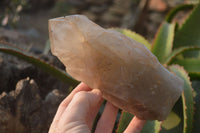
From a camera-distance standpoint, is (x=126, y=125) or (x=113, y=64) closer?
(x=113, y=64)

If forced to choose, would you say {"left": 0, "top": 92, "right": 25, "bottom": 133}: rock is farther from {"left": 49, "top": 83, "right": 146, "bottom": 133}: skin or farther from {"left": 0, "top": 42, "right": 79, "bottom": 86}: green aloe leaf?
{"left": 49, "top": 83, "right": 146, "bottom": 133}: skin

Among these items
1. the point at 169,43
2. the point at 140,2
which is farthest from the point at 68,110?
the point at 140,2

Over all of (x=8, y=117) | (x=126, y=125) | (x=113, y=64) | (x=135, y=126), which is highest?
(x=113, y=64)

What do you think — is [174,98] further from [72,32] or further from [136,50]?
[72,32]

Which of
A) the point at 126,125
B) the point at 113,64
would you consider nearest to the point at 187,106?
the point at 126,125

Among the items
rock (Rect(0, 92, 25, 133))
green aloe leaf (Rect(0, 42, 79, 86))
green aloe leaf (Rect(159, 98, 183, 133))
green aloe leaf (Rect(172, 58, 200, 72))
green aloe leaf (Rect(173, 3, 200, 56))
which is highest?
green aloe leaf (Rect(173, 3, 200, 56))

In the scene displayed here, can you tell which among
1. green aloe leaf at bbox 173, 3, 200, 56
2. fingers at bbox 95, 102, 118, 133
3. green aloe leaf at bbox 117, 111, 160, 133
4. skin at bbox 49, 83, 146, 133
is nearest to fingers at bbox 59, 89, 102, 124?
skin at bbox 49, 83, 146, 133

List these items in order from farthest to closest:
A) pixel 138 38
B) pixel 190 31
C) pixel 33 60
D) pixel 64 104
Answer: pixel 190 31
pixel 138 38
pixel 33 60
pixel 64 104

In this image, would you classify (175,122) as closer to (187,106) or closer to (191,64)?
(187,106)
